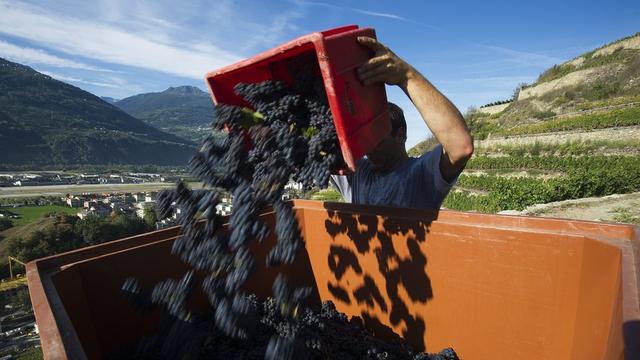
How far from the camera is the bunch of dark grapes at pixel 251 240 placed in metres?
1.18

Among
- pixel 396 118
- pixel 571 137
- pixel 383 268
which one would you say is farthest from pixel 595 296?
pixel 571 137

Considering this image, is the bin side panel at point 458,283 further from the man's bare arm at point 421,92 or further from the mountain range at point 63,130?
the mountain range at point 63,130

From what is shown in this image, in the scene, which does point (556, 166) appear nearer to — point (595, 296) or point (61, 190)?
point (595, 296)

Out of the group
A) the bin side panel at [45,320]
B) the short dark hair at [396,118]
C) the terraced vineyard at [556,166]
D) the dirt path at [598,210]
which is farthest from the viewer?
the terraced vineyard at [556,166]

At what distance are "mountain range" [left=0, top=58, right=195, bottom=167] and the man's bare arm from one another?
103406 millimetres

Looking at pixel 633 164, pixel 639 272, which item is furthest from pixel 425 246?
pixel 633 164

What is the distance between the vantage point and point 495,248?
1311 millimetres

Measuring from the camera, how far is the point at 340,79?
1.38 m

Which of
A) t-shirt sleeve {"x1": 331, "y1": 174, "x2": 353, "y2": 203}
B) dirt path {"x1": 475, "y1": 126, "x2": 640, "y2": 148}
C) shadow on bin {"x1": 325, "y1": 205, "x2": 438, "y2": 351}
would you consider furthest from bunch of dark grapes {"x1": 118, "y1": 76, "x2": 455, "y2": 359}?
dirt path {"x1": 475, "y1": 126, "x2": 640, "y2": 148}

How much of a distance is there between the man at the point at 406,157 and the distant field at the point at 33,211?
5460 centimetres

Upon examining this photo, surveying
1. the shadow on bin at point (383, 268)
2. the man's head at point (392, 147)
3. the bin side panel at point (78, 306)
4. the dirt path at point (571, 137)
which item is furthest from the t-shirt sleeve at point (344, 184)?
the dirt path at point (571, 137)

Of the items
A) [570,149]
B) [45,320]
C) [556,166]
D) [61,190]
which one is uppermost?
[570,149]

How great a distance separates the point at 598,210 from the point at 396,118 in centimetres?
1020

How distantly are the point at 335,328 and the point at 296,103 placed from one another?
1.10 m
